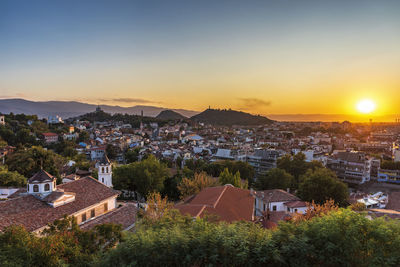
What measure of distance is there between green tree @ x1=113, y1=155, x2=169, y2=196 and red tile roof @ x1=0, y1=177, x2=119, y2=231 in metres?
8.86

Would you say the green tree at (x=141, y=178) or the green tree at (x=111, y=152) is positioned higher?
the green tree at (x=141, y=178)

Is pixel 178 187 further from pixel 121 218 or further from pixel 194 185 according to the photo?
pixel 121 218

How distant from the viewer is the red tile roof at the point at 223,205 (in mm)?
16938

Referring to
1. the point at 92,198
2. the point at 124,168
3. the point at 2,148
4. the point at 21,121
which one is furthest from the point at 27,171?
the point at 21,121

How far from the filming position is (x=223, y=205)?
1853 centimetres

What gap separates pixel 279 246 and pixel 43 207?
14.9 metres

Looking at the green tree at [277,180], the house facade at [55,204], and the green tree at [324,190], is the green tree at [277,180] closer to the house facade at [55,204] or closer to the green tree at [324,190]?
the green tree at [324,190]

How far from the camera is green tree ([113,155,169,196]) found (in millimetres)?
29812

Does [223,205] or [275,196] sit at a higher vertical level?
[223,205]

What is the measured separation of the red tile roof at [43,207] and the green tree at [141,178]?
8857 millimetres

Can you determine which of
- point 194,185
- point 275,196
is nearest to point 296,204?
point 275,196

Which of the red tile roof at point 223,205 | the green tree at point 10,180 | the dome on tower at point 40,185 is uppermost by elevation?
the dome on tower at point 40,185

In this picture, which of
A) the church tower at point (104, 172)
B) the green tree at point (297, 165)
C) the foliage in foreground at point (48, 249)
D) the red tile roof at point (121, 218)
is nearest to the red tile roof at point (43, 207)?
the red tile roof at point (121, 218)

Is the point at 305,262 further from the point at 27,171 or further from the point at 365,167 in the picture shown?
the point at 365,167
